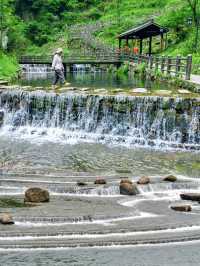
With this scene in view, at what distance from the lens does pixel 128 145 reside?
19.2 metres

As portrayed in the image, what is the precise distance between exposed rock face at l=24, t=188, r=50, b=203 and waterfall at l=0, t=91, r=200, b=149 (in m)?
7.90

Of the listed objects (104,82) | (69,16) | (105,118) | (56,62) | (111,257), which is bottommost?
(111,257)

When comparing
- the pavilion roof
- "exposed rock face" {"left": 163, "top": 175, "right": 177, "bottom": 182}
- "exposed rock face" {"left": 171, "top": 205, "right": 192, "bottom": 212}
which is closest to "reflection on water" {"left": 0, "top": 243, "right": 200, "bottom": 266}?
"exposed rock face" {"left": 171, "top": 205, "right": 192, "bottom": 212}

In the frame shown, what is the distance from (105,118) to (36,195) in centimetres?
934

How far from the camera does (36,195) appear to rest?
1195cm

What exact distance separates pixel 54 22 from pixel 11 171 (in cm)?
6487

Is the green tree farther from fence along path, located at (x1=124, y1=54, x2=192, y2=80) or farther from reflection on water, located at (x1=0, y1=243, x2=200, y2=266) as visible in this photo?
reflection on water, located at (x1=0, y1=243, x2=200, y2=266)

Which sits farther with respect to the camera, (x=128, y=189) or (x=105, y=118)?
(x=105, y=118)

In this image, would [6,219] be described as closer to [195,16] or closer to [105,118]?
[105,118]

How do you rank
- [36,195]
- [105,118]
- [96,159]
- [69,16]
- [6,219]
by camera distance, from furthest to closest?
[69,16] → [105,118] → [96,159] → [36,195] → [6,219]

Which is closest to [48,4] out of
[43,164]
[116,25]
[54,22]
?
[54,22]

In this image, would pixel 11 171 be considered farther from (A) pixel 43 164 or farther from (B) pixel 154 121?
(B) pixel 154 121

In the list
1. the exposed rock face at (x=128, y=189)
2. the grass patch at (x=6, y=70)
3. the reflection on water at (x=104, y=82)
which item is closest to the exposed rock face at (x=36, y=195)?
the exposed rock face at (x=128, y=189)

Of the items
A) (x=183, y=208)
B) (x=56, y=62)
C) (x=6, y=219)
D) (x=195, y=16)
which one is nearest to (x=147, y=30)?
(x=195, y=16)
